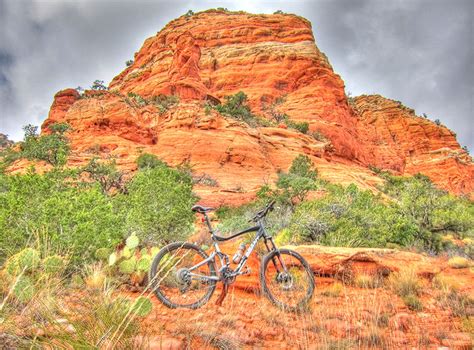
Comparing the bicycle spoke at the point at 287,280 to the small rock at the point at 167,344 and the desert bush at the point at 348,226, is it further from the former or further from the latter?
the desert bush at the point at 348,226

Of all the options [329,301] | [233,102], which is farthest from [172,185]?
[233,102]

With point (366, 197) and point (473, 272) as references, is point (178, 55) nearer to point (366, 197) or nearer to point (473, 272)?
point (366, 197)

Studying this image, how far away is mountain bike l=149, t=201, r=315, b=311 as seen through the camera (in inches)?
141

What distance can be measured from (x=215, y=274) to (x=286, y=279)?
3.35ft

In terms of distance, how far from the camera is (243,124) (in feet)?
108

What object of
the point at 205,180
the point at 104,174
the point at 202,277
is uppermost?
the point at 205,180

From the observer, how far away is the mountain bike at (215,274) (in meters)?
3.59

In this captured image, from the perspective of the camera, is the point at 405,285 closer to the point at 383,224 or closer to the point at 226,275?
the point at 226,275

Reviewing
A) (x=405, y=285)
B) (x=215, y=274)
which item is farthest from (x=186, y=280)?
(x=405, y=285)

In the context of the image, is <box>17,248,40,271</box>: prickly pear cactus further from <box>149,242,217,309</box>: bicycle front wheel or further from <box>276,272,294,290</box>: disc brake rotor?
<box>276,272,294,290</box>: disc brake rotor

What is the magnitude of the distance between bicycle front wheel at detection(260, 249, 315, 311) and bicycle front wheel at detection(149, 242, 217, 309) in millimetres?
702

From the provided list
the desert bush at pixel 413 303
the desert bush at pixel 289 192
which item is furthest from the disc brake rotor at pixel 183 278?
the desert bush at pixel 289 192

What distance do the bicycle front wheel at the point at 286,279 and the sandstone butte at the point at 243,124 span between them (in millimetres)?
16385

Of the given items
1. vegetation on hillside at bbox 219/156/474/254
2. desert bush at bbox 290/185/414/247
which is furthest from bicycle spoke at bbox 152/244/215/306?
desert bush at bbox 290/185/414/247
